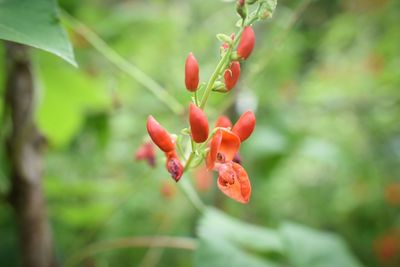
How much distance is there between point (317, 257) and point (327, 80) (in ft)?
7.00

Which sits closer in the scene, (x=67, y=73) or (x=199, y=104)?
(x=199, y=104)

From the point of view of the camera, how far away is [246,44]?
1.76ft

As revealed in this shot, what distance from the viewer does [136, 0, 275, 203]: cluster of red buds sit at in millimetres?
511

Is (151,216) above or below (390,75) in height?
below

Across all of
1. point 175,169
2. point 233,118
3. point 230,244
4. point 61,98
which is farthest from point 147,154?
point 233,118

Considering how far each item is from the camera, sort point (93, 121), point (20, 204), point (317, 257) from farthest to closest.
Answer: point (93, 121), point (317, 257), point (20, 204)

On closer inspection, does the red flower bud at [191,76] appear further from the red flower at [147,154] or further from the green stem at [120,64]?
the green stem at [120,64]

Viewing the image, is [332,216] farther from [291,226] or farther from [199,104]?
[199,104]

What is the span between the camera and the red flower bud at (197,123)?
1.63ft

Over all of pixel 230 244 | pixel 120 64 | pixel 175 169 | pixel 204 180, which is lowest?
pixel 175 169

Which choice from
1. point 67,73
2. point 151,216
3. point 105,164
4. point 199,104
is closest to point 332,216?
point 151,216

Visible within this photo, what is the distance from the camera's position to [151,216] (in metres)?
2.12

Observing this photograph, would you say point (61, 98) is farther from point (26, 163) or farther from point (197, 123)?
point (197, 123)

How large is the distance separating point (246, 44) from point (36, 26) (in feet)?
0.86
